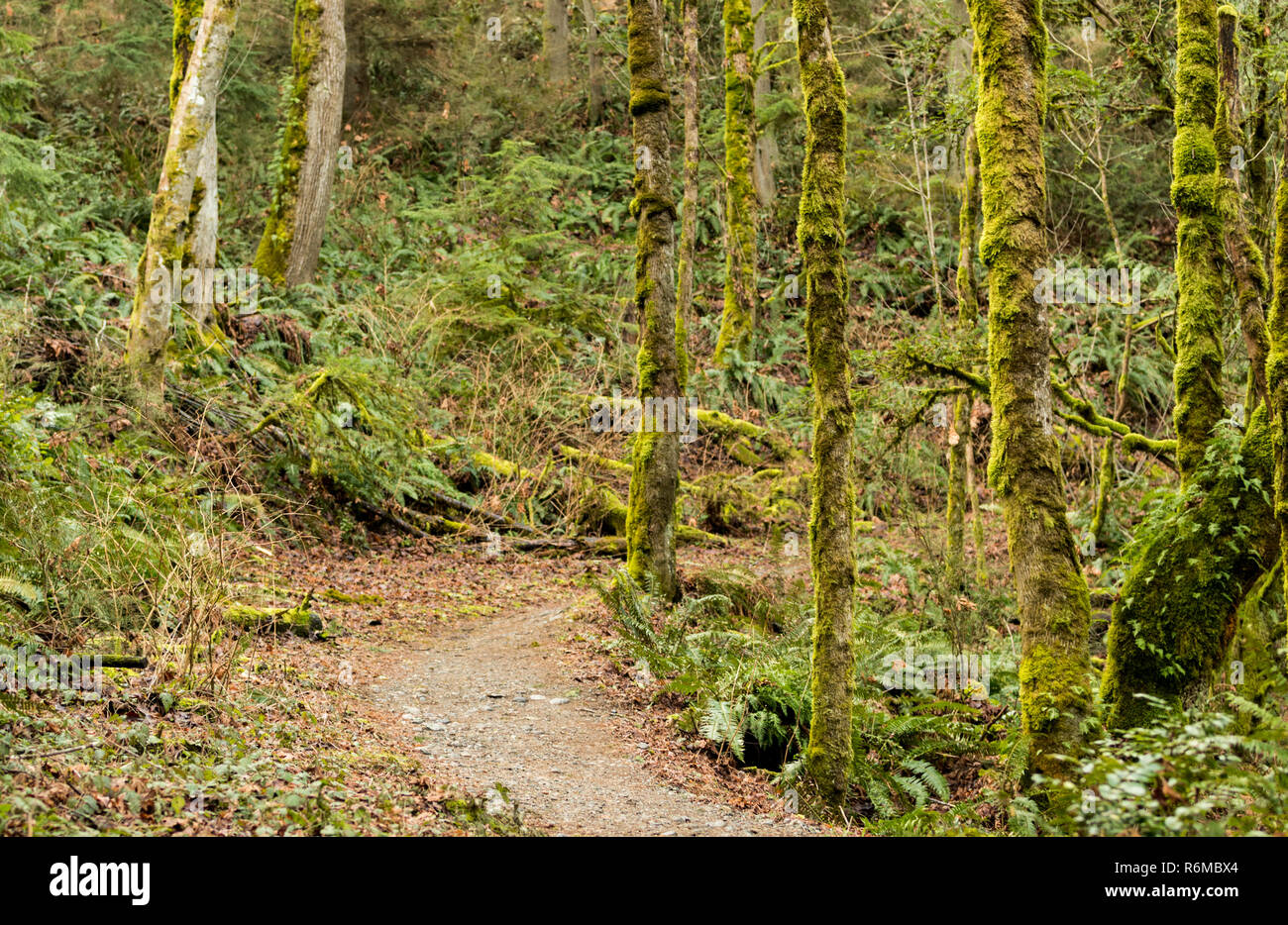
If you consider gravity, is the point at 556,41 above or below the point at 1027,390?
above

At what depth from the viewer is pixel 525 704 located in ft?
25.2

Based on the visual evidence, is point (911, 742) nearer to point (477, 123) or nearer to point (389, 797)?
point (389, 797)

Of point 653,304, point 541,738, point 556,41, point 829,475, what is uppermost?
point 556,41

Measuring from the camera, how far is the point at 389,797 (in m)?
5.06

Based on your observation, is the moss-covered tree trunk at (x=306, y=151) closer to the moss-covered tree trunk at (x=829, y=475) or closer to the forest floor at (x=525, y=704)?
the forest floor at (x=525, y=704)

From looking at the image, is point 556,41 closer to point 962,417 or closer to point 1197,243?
point 962,417

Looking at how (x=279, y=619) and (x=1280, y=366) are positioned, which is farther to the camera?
(x=279, y=619)

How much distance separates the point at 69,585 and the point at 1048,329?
20.8ft

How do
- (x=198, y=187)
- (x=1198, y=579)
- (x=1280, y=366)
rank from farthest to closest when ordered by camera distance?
(x=198, y=187) → (x=1198, y=579) → (x=1280, y=366)

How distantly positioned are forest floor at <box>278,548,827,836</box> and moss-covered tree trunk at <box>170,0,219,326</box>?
4.04m

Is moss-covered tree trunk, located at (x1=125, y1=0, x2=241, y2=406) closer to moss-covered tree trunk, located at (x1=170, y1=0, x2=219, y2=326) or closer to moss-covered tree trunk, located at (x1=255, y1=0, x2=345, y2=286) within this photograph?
moss-covered tree trunk, located at (x1=170, y1=0, x2=219, y2=326)

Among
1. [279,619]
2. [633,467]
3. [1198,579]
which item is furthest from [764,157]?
[1198,579]
